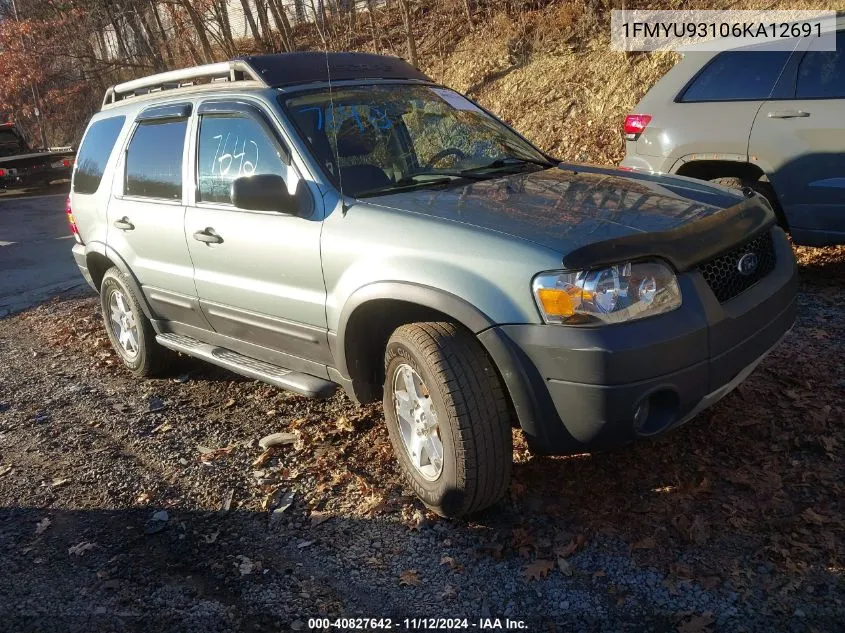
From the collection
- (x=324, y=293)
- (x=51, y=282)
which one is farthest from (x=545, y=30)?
(x=324, y=293)

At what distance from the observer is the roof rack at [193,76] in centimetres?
430

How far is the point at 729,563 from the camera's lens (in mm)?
2889

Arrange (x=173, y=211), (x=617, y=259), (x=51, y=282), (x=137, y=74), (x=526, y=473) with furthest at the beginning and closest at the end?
(x=137, y=74) → (x=51, y=282) → (x=173, y=211) → (x=526, y=473) → (x=617, y=259)

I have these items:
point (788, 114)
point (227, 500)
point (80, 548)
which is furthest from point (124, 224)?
point (788, 114)

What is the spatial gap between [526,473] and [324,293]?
1301 millimetres

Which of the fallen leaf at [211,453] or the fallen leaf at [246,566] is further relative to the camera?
the fallen leaf at [211,453]

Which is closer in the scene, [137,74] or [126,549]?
[126,549]

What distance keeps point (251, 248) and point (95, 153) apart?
245cm

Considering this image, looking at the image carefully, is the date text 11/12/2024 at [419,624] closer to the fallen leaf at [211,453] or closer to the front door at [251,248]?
the front door at [251,248]

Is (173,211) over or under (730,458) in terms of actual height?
over

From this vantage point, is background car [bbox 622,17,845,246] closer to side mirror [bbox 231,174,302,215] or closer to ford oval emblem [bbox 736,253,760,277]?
ford oval emblem [bbox 736,253,760,277]

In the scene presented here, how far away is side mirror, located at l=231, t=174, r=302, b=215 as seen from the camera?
357 cm

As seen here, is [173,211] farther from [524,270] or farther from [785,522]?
[785,522]

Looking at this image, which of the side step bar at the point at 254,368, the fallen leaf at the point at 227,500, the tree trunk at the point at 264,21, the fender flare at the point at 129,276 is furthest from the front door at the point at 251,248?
the tree trunk at the point at 264,21
